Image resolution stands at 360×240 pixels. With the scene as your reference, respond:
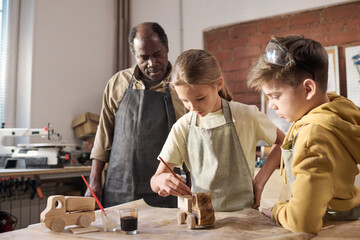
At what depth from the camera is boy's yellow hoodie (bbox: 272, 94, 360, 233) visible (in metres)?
0.83

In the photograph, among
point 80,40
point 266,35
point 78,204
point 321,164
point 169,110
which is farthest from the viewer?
point 80,40

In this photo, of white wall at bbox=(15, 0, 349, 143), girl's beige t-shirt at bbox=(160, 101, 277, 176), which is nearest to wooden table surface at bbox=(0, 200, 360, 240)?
girl's beige t-shirt at bbox=(160, 101, 277, 176)

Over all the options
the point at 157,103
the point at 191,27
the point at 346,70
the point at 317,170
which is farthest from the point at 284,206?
the point at 191,27

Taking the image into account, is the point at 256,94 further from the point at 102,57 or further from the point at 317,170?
the point at 317,170

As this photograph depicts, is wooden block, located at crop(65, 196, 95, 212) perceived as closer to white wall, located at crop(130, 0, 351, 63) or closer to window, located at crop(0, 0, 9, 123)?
window, located at crop(0, 0, 9, 123)

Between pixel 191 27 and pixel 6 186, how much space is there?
256 centimetres

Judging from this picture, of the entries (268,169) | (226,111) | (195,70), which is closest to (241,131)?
(226,111)

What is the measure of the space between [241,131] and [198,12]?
119 inches

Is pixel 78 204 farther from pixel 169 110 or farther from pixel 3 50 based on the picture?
pixel 3 50

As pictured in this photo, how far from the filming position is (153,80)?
6.38 feet

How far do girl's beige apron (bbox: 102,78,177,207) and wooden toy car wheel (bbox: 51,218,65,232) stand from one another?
2.84 feet

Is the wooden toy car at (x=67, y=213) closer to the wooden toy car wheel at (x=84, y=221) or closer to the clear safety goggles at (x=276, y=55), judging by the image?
the wooden toy car wheel at (x=84, y=221)

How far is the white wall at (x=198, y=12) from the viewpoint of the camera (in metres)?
3.55

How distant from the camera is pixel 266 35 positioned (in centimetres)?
355
